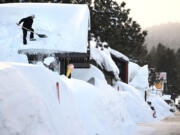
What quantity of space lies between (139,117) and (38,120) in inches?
658

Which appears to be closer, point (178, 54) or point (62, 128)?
point (62, 128)

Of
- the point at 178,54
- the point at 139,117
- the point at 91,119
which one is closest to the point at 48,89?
the point at 91,119

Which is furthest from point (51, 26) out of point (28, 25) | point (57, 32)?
point (28, 25)

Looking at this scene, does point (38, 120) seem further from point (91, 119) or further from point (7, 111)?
point (91, 119)

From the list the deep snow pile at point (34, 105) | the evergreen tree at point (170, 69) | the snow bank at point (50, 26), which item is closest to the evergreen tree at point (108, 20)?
the snow bank at point (50, 26)

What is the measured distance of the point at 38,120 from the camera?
15.9 feet

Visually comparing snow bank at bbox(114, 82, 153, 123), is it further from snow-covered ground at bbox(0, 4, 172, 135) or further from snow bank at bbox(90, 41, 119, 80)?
snow bank at bbox(90, 41, 119, 80)

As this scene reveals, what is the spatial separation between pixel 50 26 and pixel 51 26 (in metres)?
0.06

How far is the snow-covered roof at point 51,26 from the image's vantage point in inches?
683

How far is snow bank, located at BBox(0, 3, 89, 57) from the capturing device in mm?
17305

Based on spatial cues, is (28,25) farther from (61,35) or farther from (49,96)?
(49,96)

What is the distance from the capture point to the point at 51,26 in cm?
1944

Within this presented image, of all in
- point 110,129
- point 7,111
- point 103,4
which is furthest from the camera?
point 103,4

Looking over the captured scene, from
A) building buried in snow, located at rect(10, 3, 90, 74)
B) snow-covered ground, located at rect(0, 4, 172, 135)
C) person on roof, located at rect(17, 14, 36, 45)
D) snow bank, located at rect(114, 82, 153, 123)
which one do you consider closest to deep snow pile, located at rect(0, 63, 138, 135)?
snow-covered ground, located at rect(0, 4, 172, 135)
